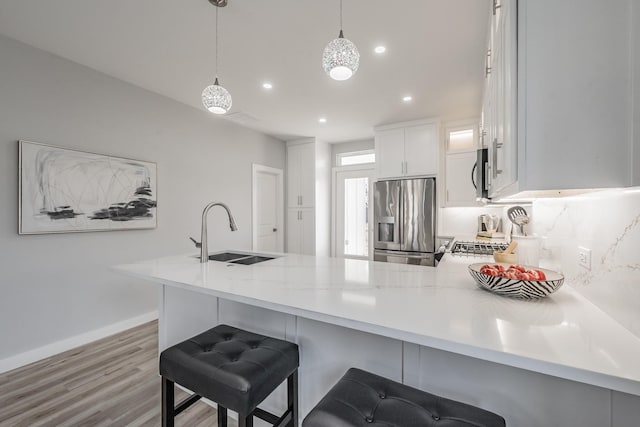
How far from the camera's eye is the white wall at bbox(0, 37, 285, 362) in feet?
7.21

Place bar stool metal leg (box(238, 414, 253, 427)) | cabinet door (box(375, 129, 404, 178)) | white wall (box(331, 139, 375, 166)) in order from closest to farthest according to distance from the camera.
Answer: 1. bar stool metal leg (box(238, 414, 253, 427))
2. cabinet door (box(375, 129, 404, 178))
3. white wall (box(331, 139, 375, 166))

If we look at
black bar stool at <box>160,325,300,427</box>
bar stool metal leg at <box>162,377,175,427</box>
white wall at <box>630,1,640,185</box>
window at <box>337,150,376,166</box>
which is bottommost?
bar stool metal leg at <box>162,377,175,427</box>

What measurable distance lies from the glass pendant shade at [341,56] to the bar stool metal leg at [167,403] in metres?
1.74

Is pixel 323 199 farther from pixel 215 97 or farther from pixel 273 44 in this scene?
pixel 215 97

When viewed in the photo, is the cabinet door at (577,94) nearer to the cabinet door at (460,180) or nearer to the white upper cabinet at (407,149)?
the cabinet door at (460,180)

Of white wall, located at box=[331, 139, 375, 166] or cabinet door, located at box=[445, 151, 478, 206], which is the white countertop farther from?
white wall, located at box=[331, 139, 375, 166]

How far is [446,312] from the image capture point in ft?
3.04

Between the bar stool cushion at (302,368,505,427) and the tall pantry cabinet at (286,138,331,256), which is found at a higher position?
the tall pantry cabinet at (286,138,331,256)

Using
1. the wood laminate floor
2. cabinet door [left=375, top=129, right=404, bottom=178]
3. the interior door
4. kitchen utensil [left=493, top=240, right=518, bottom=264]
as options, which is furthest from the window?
the wood laminate floor

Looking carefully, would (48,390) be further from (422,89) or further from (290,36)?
(422,89)

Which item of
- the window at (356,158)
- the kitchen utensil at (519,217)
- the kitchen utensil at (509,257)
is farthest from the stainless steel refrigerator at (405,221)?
the kitchen utensil at (509,257)

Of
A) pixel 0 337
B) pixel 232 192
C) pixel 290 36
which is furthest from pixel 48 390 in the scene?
pixel 290 36

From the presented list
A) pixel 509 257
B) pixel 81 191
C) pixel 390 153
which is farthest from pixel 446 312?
pixel 390 153

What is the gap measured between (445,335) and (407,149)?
372 cm
